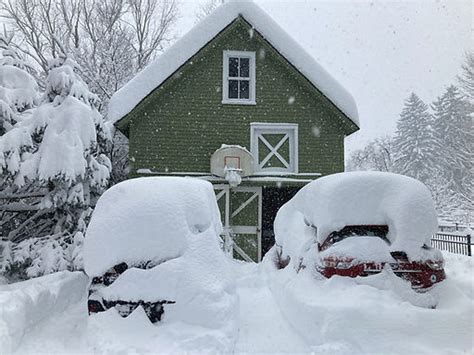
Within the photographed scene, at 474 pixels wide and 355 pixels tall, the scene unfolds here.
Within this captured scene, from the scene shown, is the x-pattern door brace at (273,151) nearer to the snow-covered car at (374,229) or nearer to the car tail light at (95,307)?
the snow-covered car at (374,229)

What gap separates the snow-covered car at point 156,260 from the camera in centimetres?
423

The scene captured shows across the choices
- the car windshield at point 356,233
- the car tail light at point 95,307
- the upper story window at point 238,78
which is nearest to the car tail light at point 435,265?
the car windshield at point 356,233

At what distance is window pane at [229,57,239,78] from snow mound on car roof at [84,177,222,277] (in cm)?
960

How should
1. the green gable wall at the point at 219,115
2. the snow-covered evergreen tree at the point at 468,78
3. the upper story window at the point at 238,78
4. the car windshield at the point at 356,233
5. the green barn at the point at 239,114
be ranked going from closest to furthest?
1. the car windshield at the point at 356,233
2. the green barn at the point at 239,114
3. the green gable wall at the point at 219,115
4. the upper story window at the point at 238,78
5. the snow-covered evergreen tree at the point at 468,78

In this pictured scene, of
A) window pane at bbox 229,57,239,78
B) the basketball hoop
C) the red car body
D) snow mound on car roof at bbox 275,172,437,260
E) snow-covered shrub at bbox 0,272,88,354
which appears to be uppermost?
window pane at bbox 229,57,239,78

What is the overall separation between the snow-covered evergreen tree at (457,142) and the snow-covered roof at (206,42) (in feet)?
52.5

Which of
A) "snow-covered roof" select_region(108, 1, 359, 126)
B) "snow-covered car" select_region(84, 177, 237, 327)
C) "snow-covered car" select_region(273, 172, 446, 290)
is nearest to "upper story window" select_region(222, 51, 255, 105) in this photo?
"snow-covered roof" select_region(108, 1, 359, 126)

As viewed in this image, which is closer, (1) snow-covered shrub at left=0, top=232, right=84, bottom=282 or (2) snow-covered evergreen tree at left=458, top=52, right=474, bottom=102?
(1) snow-covered shrub at left=0, top=232, right=84, bottom=282

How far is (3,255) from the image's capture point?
7965mm

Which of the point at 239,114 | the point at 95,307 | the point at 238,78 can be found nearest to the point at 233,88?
the point at 238,78

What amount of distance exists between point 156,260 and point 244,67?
10.6 m

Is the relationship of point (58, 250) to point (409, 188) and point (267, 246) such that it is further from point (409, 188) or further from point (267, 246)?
point (267, 246)

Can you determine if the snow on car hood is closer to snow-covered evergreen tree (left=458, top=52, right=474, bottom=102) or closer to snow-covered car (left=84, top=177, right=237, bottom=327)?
snow-covered car (left=84, top=177, right=237, bottom=327)

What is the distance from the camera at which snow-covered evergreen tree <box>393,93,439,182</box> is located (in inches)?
1804
